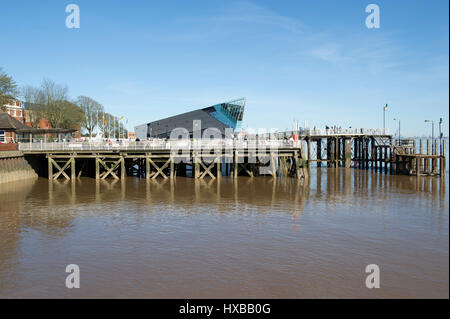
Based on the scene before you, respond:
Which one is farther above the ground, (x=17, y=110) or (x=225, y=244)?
(x=17, y=110)

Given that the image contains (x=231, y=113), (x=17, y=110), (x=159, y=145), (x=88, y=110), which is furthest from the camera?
(x=88, y=110)

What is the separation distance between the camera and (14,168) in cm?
3062

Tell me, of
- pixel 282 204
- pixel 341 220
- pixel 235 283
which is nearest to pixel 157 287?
pixel 235 283

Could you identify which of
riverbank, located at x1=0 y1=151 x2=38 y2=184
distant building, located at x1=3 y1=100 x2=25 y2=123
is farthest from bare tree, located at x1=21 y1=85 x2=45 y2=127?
riverbank, located at x1=0 y1=151 x2=38 y2=184

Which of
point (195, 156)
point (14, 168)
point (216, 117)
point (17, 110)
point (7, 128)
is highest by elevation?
point (17, 110)

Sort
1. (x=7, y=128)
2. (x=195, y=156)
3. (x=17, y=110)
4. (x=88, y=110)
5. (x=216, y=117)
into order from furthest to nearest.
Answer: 1. (x=88, y=110)
2. (x=17, y=110)
3. (x=216, y=117)
4. (x=7, y=128)
5. (x=195, y=156)

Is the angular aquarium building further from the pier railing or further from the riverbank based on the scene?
the riverbank

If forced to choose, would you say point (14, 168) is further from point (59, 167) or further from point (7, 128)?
point (7, 128)

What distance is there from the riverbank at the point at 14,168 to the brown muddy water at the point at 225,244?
6.43 meters

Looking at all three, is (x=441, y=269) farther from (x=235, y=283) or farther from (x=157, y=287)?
(x=157, y=287)

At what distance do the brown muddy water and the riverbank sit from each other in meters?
6.43

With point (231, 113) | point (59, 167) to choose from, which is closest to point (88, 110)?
point (231, 113)

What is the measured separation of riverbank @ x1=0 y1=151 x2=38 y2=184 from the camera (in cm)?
2906

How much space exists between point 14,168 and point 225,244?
25743mm
